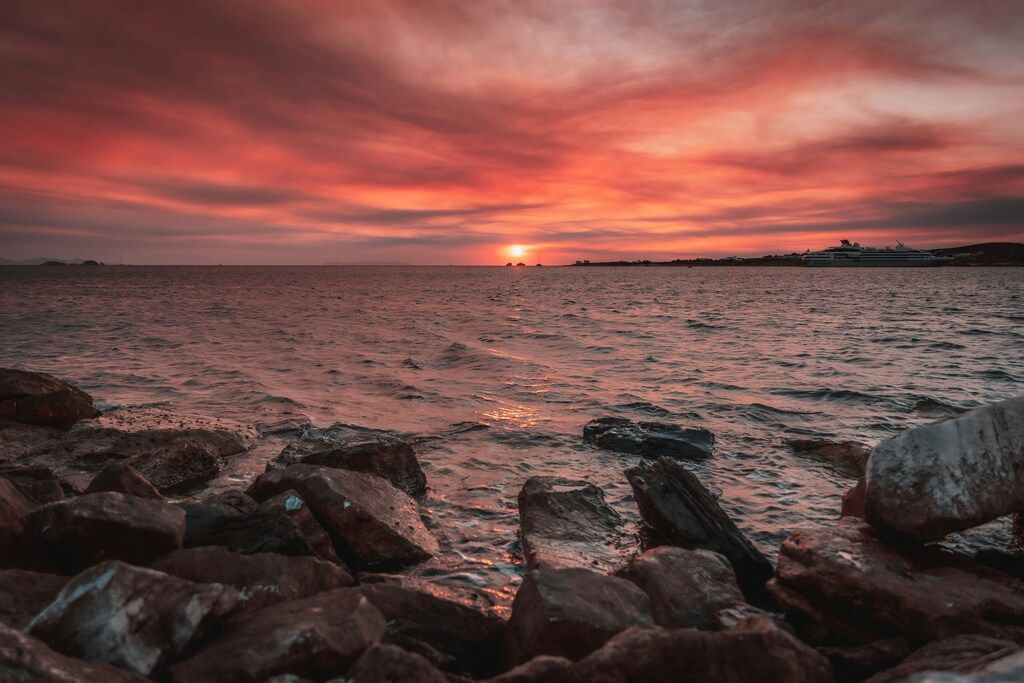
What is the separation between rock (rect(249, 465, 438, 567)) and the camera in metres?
6.48

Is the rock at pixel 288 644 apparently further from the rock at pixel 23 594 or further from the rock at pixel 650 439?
the rock at pixel 650 439

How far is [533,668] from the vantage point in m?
3.54

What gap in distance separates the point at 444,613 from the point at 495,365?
57.3 feet

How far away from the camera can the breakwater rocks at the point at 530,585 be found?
3480mm

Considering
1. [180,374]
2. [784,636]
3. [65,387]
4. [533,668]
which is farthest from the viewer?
[180,374]

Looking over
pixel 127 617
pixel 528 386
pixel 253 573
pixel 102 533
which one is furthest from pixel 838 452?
pixel 102 533

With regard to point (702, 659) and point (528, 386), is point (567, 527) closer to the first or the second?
point (702, 659)

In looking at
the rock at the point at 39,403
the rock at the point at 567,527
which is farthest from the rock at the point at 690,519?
the rock at the point at 39,403

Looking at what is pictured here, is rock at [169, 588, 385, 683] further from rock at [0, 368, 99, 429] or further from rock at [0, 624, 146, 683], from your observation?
rock at [0, 368, 99, 429]

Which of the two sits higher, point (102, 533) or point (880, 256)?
point (880, 256)

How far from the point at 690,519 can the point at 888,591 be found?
235 centimetres

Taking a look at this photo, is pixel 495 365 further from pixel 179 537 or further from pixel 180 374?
pixel 179 537

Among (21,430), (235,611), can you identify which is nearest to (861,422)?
(235,611)

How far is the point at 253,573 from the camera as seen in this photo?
4.64m
